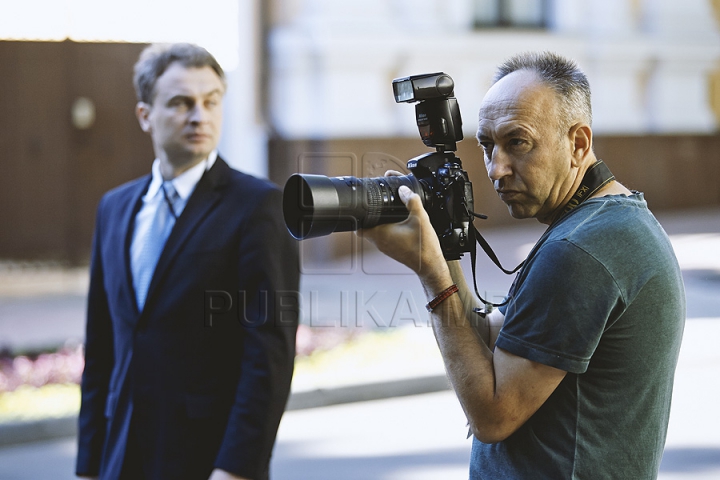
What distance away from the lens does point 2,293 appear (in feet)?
27.5

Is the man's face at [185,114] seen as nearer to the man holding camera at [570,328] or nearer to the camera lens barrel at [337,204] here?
the camera lens barrel at [337,204]

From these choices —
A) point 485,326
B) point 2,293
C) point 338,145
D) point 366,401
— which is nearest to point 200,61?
point 485,326

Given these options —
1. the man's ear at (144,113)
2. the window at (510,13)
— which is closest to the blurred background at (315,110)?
the window at (510,13)

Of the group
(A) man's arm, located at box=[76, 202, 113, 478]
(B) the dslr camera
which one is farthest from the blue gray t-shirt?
(A) man's arm, located at box=[76, 202, 113, 478]

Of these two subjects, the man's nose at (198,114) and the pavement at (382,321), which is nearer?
the man's nose at (198,114)

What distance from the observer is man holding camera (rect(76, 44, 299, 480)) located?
228cm

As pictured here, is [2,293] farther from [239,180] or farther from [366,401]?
[239,180]

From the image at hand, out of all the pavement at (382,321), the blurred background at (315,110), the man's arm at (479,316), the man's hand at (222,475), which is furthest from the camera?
the blurred background at (315,110)

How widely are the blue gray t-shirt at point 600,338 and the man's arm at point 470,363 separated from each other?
0.15 feet

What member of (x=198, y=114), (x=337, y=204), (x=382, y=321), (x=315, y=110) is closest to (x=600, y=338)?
(x=337, y=204)

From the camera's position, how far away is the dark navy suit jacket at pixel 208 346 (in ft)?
7.47

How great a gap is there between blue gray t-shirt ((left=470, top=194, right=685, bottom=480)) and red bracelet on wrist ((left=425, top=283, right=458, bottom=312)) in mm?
166

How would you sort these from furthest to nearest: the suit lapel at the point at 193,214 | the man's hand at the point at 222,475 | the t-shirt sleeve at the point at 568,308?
the suit lapel at the point at 193,214
the man's hand at the point at 222,475
the t-shirt sleeve at the point at 568,308

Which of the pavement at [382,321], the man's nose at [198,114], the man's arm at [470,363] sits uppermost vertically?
the man's nose at [198,114]
